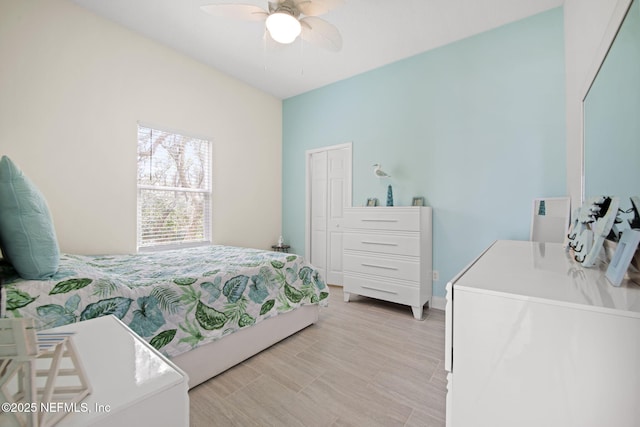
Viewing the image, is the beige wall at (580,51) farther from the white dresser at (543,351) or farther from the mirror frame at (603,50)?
the white dresser at (543,351)

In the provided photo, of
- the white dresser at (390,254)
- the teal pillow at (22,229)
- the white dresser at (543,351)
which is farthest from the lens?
the white dresser at (390,254)

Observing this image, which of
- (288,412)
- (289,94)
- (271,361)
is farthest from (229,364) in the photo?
(289,94)

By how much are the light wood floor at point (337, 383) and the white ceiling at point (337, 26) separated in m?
2.55

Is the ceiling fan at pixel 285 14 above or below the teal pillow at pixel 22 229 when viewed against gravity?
above

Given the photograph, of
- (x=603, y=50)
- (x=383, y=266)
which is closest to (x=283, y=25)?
(x=603, y=50)

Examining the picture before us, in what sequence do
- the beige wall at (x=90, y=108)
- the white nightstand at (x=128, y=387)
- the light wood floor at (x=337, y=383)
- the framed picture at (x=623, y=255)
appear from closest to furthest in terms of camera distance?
1. the white nightstand at (x=128, y=387)
2. the framed picture at (x=623, y=255)
3. the light wood floor at (x=337, y=383)
4. the beige wall at (x=90, y=108)

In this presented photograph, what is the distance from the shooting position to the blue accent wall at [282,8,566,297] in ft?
7.55

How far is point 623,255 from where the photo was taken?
2.47 feet

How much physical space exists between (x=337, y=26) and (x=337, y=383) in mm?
3051

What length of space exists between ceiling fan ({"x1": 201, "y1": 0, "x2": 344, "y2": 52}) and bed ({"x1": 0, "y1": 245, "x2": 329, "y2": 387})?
1.73m

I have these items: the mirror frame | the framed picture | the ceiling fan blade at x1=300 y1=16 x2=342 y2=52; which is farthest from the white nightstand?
the ceiling fan blade at x1=300 y1=16 x2=342 y2=52

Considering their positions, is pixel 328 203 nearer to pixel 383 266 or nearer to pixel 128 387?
pixel 383 266

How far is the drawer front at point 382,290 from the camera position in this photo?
258 centimetres

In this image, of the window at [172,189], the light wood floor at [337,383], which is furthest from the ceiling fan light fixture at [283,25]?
the light wood floor at [337,383]
